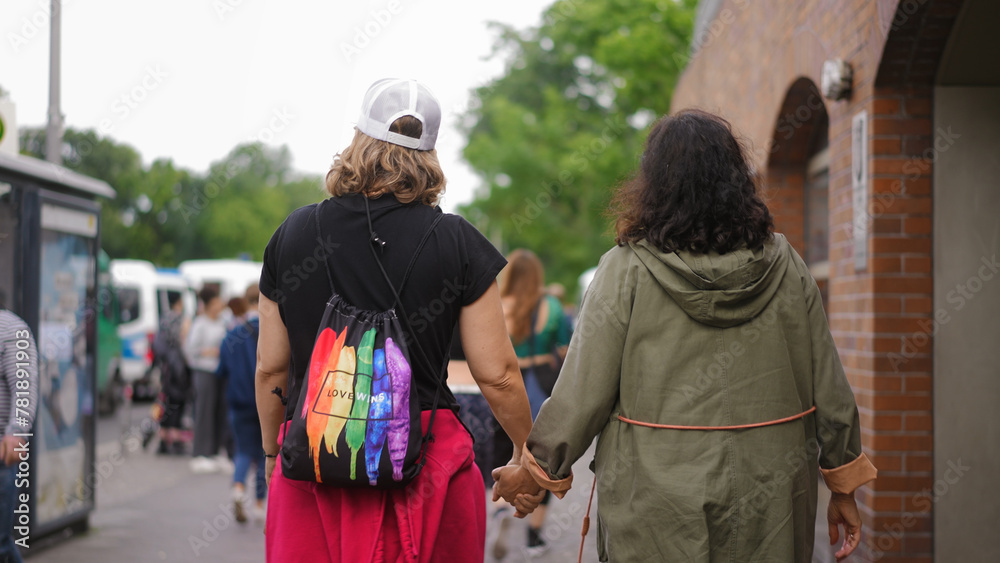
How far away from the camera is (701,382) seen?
2396 mm

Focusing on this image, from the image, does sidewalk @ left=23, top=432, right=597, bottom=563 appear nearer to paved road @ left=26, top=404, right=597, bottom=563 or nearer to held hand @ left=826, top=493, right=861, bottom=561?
paved road @ left=26, top=404, right=597, bottom=563

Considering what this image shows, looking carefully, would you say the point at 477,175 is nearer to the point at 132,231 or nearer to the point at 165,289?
the point at 165,289

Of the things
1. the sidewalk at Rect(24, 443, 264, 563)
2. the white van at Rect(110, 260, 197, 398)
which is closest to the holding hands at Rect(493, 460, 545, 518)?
the sidewalk at Rect(24, 443, 264, 563)

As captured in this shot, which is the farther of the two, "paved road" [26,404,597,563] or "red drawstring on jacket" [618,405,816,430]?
"paved road" [26,404,597,563]

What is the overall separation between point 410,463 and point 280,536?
44cm

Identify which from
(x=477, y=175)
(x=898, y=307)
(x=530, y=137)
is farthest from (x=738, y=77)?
(x=477, y=175)

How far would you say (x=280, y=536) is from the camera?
242 cm

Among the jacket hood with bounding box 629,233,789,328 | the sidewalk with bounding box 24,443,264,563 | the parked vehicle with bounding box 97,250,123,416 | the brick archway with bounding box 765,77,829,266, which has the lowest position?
the sidewalk with bounding box 24,443,264,563

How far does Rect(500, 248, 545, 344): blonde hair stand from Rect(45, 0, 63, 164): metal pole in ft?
12.7

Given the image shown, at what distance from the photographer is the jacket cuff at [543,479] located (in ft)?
8.43

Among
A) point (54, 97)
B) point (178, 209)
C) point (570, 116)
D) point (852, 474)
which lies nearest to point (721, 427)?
point (852, 474)

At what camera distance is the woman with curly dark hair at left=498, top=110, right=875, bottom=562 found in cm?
236

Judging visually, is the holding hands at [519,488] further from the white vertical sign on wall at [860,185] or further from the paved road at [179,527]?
the paved road at [179,527]

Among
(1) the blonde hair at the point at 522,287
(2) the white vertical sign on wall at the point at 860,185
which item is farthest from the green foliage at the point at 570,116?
(2) the white vertical sign on wall at the point at 860,185
